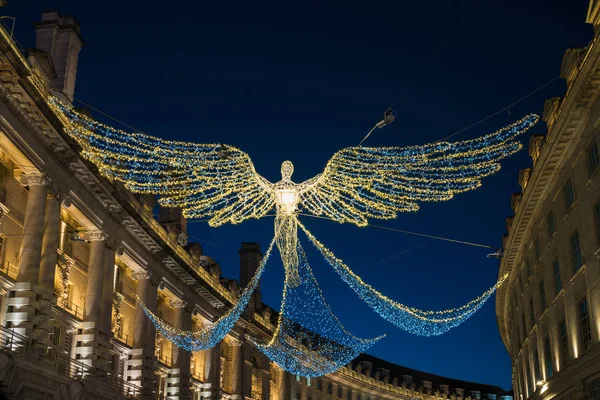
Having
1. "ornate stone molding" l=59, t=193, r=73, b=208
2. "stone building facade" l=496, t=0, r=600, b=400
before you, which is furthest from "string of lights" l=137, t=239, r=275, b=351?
"stone building facade" l=496, t=0, r=600, b=400

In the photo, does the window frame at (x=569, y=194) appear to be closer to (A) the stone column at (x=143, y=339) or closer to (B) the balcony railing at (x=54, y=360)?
(B) the balcony railing at (x=54, y=360)

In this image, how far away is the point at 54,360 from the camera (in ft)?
99.1

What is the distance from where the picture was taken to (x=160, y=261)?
45.1 meters

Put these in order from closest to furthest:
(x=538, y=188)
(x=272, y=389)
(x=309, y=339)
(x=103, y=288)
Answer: (x=538, y=188), (x=103, y=288), (x=272, y=389), (x=309, y=339)

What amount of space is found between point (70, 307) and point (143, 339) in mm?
6612

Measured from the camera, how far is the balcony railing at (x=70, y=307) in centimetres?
3510

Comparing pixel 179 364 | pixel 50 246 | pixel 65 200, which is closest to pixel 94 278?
pixel 65 200

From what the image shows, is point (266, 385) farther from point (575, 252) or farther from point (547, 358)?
point (575, 252)

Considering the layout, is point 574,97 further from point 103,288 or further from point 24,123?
point 103,288

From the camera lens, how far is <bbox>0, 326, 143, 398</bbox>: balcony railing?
2703cm

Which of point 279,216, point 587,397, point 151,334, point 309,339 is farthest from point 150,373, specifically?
point 309,339

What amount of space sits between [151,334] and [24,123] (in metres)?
17.6

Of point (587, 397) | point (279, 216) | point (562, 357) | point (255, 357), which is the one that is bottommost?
point (587, 397)

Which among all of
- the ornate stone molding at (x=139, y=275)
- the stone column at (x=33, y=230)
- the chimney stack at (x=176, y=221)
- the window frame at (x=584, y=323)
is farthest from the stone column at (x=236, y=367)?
the window frame at (x=584, y=323)
